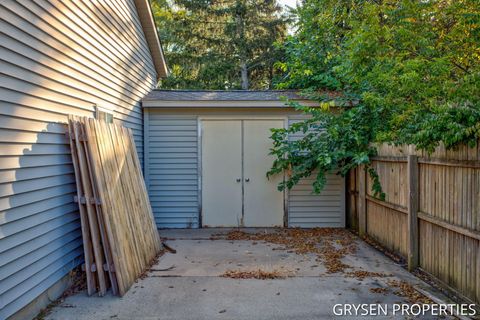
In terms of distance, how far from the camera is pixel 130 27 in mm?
6766

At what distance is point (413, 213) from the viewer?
15.4 feet

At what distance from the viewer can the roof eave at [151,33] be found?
7320mm

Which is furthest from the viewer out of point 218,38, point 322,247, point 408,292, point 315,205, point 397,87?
point 218,38

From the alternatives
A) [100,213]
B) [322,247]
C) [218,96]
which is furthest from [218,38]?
[100,213]

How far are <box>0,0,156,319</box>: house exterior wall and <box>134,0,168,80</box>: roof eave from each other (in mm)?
2207

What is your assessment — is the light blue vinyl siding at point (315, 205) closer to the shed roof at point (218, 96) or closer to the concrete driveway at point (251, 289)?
the shed roof at point (218, 96)

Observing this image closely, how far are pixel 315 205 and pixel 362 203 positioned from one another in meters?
1.09

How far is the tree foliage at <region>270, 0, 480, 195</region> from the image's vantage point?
4.07m

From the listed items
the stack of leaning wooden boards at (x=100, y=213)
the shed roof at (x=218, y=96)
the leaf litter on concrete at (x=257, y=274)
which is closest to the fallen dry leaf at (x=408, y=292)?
the leaf litter on concrete at (x=257, y=274)

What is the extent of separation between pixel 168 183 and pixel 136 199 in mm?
2326

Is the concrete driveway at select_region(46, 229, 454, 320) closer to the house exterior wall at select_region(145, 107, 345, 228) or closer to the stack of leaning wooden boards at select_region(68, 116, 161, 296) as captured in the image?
the stack of leaning wooden boards at select_region(68, 116, 161, 296)

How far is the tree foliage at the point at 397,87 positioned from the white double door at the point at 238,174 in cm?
46

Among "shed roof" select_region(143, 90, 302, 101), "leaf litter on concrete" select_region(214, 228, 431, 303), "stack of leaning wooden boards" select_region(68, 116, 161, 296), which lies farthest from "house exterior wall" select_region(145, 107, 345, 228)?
"stack of leaning wooden boards" select_region(68, 116, 161, 296)

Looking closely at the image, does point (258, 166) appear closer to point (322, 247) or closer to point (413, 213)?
point (322, 247)
